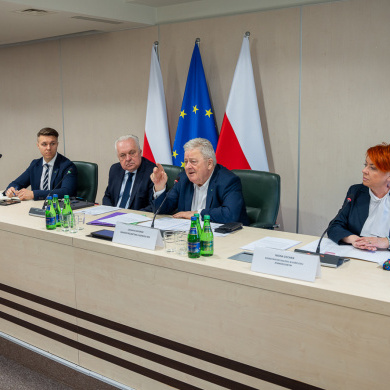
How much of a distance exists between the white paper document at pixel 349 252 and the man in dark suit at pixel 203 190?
77cm

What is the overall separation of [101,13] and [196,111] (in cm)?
117

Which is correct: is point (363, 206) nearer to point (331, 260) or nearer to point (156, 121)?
point (331, 260)

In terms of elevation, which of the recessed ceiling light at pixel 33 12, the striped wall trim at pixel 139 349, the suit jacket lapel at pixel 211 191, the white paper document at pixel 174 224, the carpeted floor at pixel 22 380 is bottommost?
the carpeted floor at pixel 22 380

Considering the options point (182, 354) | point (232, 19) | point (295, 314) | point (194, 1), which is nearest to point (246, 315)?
point (295, 314)

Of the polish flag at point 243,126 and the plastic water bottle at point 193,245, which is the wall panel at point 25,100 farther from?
the plastic water bottle at point 193,245

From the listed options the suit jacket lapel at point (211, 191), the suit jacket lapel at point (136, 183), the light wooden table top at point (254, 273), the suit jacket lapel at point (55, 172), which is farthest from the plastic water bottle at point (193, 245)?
the suit jacket lapel at point (55, 172)

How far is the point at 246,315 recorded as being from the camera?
190 cm

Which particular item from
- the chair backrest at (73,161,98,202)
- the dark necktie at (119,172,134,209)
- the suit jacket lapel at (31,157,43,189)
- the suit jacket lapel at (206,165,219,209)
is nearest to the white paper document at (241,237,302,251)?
the suit jacket lapel at (206,165,219,209)

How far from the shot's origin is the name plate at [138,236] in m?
2.24

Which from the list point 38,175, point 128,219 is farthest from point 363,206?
point 38,175

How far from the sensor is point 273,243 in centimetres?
233

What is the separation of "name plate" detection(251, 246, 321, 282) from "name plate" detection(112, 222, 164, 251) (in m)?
A: 0.52

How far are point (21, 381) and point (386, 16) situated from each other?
3.40 meters

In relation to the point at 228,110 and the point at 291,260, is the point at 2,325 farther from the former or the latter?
the point at 228,110
